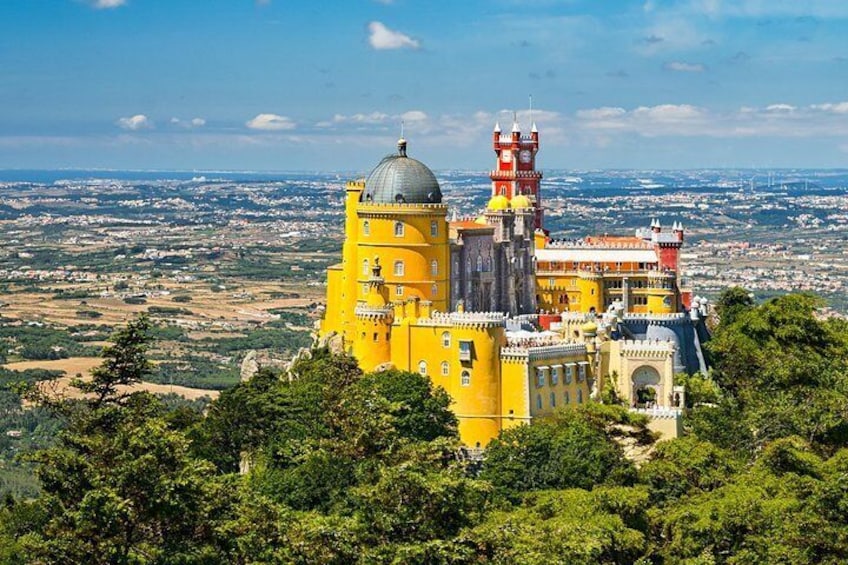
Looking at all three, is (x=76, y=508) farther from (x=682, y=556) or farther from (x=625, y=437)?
(x=625, y=437)

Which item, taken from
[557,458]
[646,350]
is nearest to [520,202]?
[646,350]

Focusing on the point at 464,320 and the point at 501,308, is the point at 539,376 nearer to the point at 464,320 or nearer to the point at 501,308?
the point at 464,320

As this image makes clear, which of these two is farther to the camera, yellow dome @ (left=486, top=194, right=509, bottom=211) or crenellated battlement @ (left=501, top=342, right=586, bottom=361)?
yellow dome @ (left=486, top=194, right=509, bottom=211)

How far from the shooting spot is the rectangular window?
307ft

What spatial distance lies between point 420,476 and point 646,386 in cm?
3637

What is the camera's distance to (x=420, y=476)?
64.2 meters

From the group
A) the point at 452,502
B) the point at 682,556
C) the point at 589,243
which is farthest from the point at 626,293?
the point at 452,502

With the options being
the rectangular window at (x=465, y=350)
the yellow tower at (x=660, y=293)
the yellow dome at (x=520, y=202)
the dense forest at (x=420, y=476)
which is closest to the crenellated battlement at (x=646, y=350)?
the dense forest at (x=420, y=476)

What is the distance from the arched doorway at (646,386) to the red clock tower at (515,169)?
4091 centimetres

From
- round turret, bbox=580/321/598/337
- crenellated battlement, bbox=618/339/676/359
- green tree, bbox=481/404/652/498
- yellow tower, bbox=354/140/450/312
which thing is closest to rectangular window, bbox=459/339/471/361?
green tree, bbox=481/404/652/498

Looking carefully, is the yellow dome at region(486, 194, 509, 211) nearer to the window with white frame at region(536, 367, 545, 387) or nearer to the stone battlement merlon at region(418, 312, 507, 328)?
the stone battlement merlon at region(418, 312, 507, 328)

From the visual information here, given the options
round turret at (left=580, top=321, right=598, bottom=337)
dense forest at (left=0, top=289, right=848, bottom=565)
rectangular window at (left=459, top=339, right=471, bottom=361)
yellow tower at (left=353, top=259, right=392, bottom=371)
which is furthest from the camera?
round turret at (left=580, top=321, right=598, bottom=337)

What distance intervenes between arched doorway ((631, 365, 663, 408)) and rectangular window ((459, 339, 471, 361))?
11074 mm

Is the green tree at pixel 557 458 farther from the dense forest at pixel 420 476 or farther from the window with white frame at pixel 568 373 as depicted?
the window with white frame at pixel 568 373
